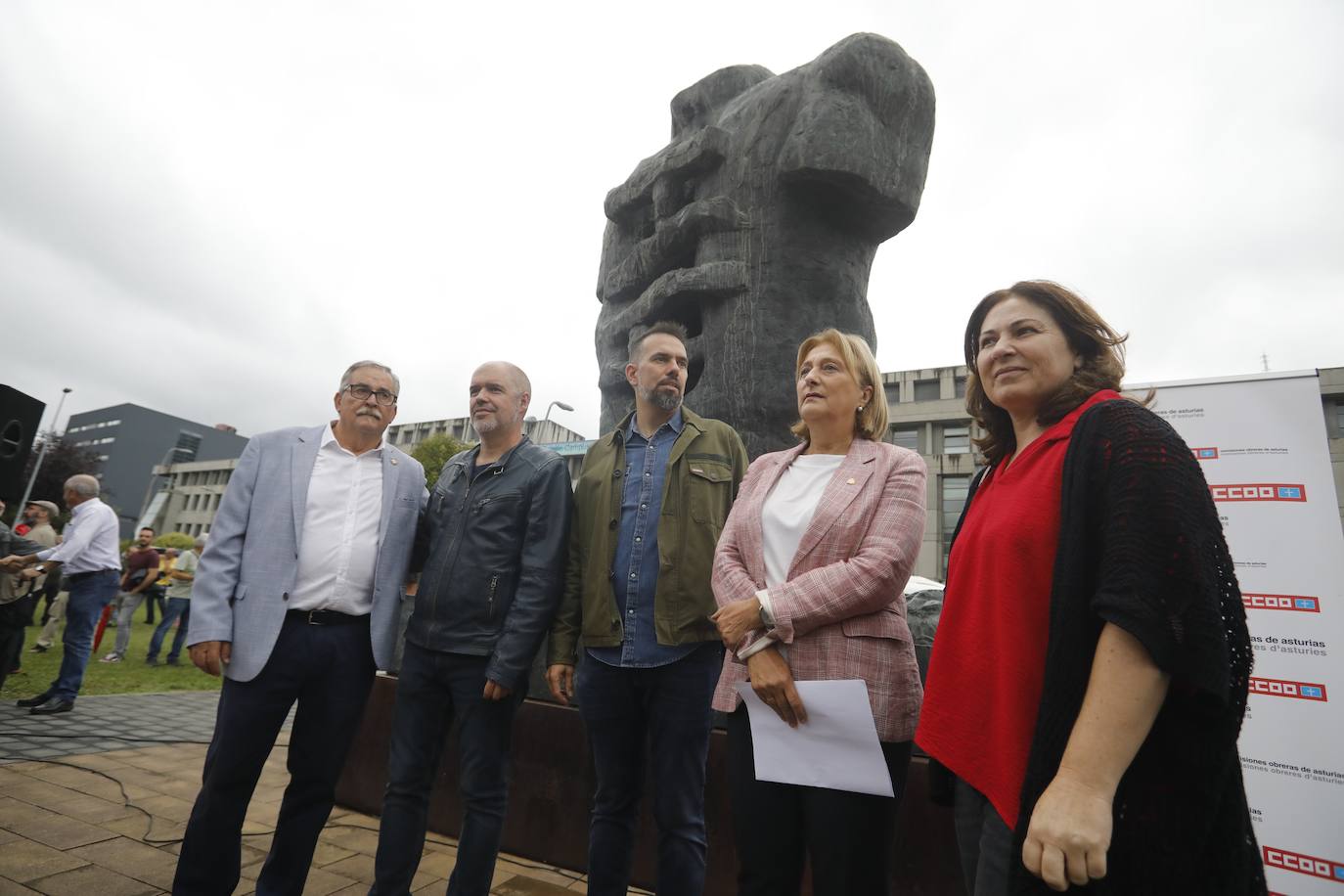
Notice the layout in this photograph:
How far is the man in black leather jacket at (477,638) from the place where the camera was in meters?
2.28

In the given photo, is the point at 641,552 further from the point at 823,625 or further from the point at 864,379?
the point at 864,379

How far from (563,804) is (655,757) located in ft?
3.93

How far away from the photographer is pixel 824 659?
5.72 ft

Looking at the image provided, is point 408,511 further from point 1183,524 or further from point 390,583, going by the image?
point 1183,524

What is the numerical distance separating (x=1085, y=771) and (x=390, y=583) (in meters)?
2.27

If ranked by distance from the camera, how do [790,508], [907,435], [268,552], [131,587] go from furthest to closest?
[907,435] → [131,587] → [268,552] → [790,508]

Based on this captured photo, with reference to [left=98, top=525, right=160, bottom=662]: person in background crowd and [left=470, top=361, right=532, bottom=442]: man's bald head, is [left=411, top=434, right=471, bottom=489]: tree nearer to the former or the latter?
[left=98, top=525, right=160, bottom=662]: person in background crowd

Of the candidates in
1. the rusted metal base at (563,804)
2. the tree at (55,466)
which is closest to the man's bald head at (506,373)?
the rusted metal base at (563,804)

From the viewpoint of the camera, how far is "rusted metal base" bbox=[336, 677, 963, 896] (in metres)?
2.35

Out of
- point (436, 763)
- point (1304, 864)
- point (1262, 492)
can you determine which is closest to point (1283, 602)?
point (1262, 492)

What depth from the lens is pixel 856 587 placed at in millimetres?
1719

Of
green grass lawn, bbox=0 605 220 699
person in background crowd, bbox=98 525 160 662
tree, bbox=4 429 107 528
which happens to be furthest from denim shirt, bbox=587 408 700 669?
tree, bbox=4 429 107 528

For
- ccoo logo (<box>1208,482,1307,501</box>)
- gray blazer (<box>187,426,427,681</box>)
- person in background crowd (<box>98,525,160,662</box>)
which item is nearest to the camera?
gray blazer (<box>187,426,427,681</box>)

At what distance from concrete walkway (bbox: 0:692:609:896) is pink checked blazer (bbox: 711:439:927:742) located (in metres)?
1.77
